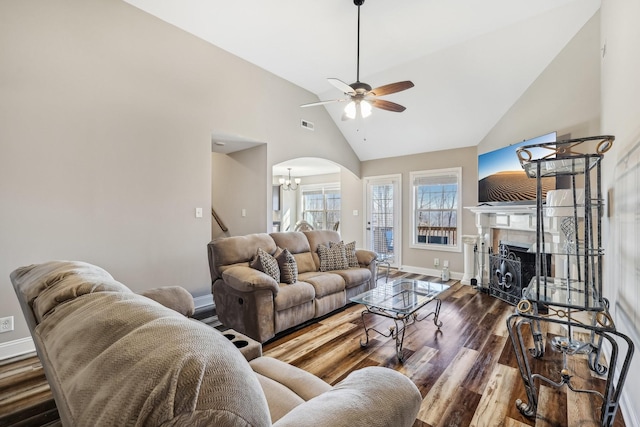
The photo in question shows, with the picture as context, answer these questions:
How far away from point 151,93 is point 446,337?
13.4 feet

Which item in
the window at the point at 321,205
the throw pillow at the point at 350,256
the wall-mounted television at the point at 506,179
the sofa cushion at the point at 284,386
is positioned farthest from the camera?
the window at the point at 321,205

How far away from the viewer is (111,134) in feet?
9.93

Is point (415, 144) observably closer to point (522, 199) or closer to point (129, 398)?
point (522, 199)

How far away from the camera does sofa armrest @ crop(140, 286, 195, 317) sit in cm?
199

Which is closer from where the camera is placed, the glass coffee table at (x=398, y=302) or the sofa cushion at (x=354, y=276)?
the glass coffee table at (x=398, y=302)

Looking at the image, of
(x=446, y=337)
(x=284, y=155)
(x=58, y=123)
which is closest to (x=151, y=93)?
(x=58, y=123)

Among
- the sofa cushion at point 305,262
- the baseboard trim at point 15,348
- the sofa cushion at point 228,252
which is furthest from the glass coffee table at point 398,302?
the baseboard trim at point 15,348

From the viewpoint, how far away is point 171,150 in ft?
11.4

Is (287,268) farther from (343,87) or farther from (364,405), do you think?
(364,405)

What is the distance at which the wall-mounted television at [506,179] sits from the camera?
12.3 ft

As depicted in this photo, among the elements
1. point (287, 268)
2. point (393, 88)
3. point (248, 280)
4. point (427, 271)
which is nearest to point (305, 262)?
point (287, 268)

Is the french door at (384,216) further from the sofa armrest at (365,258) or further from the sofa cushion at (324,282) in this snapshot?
the sofa cushion at (324,282)

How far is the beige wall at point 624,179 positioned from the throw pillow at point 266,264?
2.65 metres

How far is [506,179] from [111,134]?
4.89 metres
